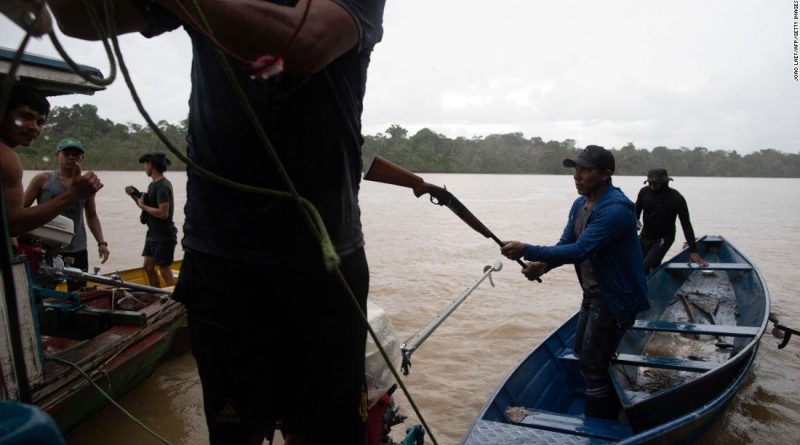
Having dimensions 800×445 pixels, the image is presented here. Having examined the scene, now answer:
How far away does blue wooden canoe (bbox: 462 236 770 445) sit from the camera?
130 inches

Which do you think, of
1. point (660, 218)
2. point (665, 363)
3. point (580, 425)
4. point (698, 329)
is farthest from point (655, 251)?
point (580, 425)

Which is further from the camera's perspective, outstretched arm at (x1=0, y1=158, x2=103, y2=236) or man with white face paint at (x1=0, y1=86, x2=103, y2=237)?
man with white face paint at (x1=0, y1=86, x2=103, y2=237)

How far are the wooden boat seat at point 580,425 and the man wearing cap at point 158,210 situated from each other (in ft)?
15.4

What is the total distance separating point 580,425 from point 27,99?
4.27 m

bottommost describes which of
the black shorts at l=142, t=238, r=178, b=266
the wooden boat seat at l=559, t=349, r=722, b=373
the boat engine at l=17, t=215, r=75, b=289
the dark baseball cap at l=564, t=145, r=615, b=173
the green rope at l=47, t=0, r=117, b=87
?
the wooden boat seat at l=559, t=349, r=722, b=373

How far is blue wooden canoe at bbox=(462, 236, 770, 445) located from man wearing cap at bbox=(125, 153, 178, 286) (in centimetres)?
453

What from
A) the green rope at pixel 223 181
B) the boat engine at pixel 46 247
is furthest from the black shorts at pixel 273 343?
the boat engine at pixel 46 247

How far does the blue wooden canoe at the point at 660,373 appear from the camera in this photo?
3293 millimetres

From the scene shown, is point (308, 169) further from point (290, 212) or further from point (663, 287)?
point (663, 287)

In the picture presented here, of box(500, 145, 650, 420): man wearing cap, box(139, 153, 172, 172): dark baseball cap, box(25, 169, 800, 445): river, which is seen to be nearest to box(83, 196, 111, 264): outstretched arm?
box(139, 153, 172, 172): dark baseball cap

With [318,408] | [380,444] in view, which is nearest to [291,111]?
[318,408]

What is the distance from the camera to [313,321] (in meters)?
Answer: 1.37

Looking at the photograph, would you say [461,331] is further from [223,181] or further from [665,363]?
[223,181]

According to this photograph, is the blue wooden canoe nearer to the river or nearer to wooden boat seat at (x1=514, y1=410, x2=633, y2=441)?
wooden boat seat at (x1=514, y1=410, x2=633, y2=441)
